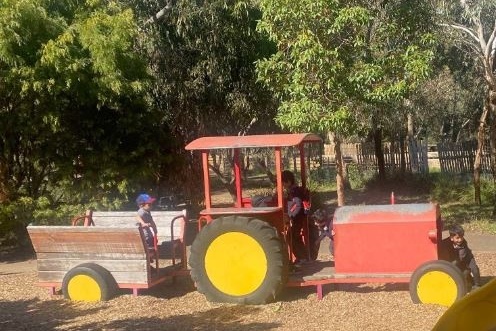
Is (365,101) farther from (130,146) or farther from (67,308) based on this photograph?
(67,308)

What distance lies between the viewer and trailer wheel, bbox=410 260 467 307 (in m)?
7.46

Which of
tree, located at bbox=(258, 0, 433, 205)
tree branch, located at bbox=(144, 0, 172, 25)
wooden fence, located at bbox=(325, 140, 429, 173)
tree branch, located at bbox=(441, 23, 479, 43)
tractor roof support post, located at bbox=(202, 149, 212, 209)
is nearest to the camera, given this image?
tractor roof support post, located at bbox=(202, 149, 212, 209)

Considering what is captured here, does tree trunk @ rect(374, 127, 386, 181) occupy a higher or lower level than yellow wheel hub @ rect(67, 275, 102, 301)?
higher

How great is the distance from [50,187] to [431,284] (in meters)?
8.76

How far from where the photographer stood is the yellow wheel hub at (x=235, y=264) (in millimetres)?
8055

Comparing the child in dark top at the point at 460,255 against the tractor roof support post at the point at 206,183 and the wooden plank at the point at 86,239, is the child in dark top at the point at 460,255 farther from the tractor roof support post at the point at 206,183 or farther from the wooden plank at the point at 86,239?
the wooden plank at the point at 86,239

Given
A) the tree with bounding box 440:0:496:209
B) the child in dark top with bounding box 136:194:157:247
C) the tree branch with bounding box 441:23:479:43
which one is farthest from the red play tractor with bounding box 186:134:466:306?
the tree branch with bounding box 441:23:479:43

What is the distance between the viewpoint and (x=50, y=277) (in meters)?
8.97

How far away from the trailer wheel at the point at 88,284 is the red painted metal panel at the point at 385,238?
2758mm

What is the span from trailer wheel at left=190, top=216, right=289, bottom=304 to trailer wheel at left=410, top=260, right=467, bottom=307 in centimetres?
145

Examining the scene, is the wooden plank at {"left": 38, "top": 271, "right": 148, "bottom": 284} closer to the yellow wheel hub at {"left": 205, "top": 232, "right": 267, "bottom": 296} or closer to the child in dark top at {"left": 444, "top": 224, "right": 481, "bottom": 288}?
the yellow wheel hub at {"left": 205, "top": 232, "right": 267, "bottom": 296}

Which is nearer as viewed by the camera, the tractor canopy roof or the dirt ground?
the dirt ground

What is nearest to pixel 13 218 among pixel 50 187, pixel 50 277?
pixel 50 187

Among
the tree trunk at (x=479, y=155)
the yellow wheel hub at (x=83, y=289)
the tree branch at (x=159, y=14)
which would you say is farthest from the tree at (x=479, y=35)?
the yellow wheel hub at (x=83, y=289)
